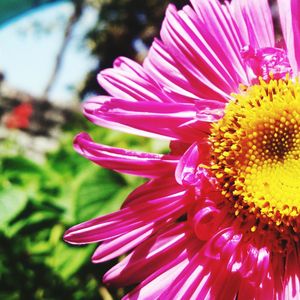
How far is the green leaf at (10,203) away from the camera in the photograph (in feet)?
2.92

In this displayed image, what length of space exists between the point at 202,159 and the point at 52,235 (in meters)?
0.53

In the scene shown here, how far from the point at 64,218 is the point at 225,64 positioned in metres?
0.57

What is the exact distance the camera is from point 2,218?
0.89m

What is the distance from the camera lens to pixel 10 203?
915 mm

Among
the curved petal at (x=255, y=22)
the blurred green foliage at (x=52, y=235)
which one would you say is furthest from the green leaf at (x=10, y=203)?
the curved petal at (x=255, y=22)

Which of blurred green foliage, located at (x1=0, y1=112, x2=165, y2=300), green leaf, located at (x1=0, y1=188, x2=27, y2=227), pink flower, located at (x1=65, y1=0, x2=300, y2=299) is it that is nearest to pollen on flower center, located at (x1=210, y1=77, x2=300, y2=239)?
pink flower, located at (x1=65, y1=0, x2=300, y2=299)

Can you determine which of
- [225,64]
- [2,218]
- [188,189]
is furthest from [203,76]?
[2,218]

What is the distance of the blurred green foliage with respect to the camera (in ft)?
3.08

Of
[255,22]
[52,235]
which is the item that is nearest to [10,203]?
[52,235]

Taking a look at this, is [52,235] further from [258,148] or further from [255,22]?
[255,22]

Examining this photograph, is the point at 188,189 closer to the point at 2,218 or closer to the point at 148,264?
the point at 148,264

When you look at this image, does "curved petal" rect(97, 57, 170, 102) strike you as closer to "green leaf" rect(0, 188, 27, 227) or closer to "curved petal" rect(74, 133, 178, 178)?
"curved petal" rect(74, 133, 178, 178)

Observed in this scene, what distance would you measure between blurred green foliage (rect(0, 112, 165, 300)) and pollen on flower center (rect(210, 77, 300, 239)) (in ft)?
0.92

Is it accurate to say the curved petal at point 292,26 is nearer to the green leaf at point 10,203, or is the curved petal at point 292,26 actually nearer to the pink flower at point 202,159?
the pink flower at point 202,159
